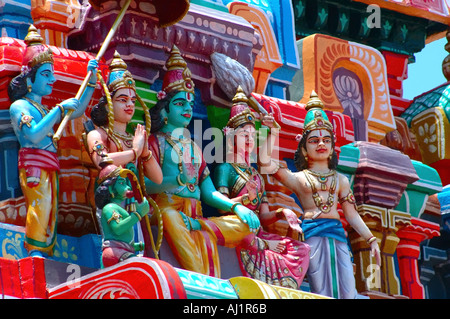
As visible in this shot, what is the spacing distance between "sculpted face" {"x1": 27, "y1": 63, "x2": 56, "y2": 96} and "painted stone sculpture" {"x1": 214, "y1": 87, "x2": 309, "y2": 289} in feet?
5.24

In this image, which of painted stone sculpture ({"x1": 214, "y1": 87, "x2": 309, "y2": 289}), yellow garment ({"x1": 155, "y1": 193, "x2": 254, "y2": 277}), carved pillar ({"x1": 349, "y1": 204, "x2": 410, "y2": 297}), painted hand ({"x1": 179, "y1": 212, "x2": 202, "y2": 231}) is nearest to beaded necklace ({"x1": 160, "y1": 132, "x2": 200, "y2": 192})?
yellow garment ({"x1": 155, "y1": 193, "x2": 254, "y2": 277})

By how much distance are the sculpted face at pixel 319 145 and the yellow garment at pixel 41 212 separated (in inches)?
90.8

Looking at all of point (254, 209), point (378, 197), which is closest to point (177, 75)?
point (254, 209)

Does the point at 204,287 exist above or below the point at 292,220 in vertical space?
below

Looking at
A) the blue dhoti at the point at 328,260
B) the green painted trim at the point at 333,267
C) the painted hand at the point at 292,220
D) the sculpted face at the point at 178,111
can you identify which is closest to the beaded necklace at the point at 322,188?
the blue dhoti at the point at 328,260

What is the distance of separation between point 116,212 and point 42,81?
1184 millimetres

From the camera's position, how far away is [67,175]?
33.8 ft

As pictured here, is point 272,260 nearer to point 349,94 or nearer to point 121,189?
point 121,189

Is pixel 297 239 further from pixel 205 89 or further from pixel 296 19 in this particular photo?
pixel 296 19

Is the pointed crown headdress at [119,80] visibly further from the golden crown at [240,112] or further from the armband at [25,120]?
the golden crown at [240,112]

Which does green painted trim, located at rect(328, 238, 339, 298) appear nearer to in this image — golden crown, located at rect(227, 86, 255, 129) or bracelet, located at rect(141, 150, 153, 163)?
golden crown, located at rect(227, 86, 255, 129)

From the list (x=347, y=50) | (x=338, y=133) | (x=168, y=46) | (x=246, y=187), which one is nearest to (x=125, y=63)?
(x=168, y=46)

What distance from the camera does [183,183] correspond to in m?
10.3

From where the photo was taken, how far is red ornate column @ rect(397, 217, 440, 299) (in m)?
12.8
